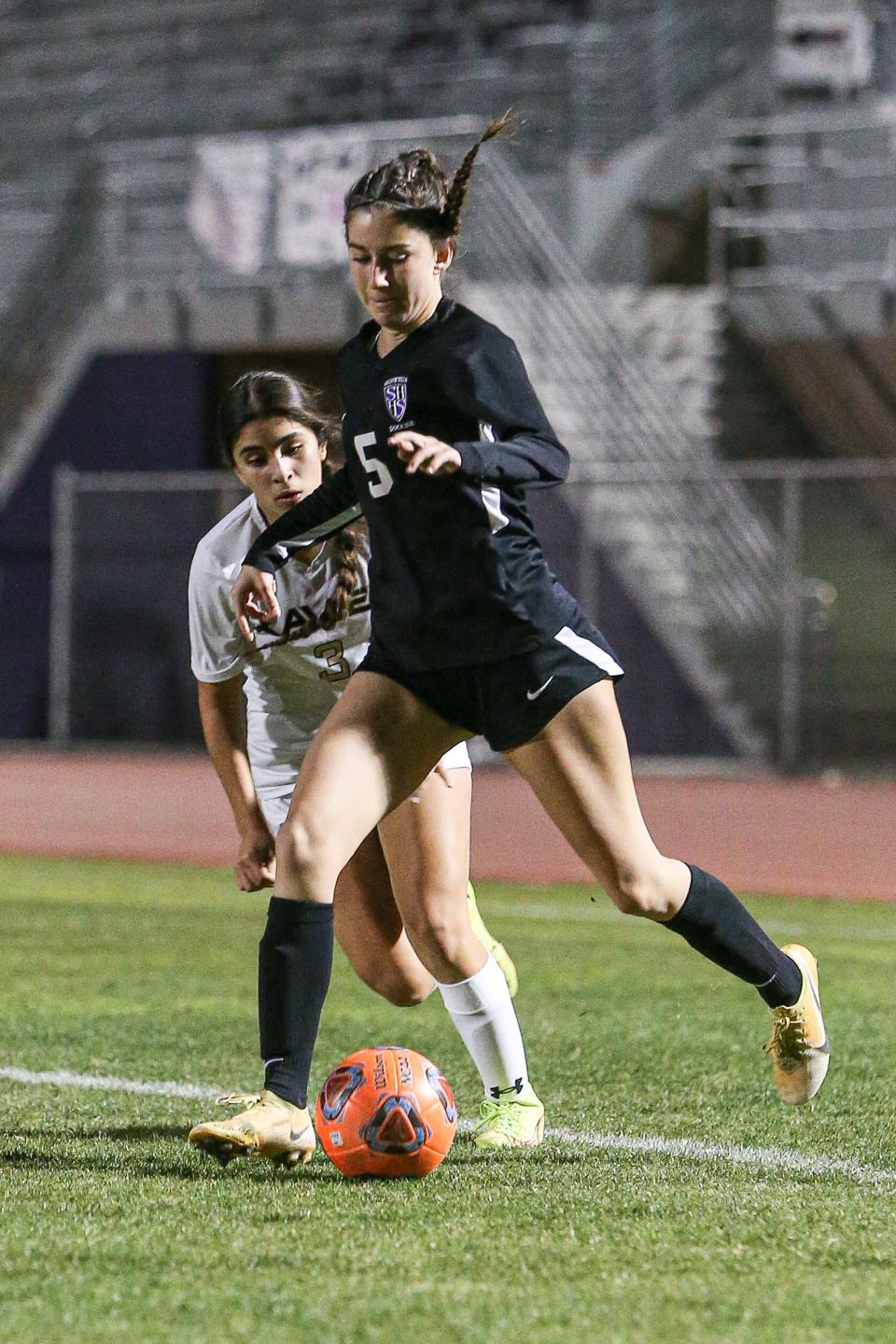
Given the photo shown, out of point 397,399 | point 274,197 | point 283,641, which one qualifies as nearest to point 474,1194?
point 283,641

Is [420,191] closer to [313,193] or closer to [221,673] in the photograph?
[221,673]

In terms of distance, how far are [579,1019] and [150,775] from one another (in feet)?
39.6

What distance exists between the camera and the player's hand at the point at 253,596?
15.7 ft

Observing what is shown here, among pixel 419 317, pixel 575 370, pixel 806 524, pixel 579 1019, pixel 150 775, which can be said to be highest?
pixel 419 317

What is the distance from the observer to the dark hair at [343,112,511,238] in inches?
179

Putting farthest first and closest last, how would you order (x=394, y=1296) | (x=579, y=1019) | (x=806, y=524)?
(x=806, y=524)
(x=579, y=1019)
(x=394, y=1296)

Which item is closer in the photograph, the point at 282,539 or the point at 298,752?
the point at 282,539

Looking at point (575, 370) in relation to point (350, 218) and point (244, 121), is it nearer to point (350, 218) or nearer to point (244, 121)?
point (244, 121)

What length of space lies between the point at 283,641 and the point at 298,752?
393 mm

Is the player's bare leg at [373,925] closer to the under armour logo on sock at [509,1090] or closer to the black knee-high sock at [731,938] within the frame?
the under armour logo on sock at [509,1090]

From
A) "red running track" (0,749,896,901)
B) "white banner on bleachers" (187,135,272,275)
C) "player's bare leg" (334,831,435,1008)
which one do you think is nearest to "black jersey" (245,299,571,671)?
"player's bare leg" (334,831,435,1008)

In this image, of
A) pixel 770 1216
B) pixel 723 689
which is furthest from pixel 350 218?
pixel 723 689

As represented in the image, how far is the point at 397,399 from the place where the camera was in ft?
15.1

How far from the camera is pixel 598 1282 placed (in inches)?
144
